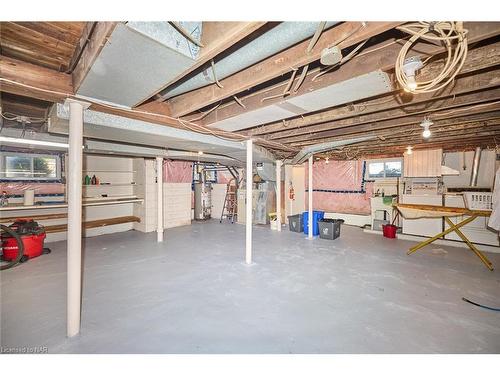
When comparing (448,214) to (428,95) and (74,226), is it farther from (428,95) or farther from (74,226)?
(74,226)

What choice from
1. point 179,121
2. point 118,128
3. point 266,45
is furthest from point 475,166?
point 118,128

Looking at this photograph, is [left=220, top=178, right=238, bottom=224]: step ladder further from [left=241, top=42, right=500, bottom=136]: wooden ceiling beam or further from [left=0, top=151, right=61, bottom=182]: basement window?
[left=241, top=42, right=500, bottom=136]: wooden ceiling beam

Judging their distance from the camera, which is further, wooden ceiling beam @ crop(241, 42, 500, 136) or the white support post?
the white support post

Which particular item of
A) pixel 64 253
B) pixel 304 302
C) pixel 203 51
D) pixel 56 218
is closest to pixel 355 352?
pixel 304 302

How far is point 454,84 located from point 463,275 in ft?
9.60

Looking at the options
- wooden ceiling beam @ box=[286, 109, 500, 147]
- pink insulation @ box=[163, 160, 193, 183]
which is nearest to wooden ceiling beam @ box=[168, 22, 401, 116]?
wooden ceiling beam @ box=[286, 109, 500, 147]

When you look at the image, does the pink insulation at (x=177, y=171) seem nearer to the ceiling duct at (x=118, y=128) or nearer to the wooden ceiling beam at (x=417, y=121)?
the ceiling duct at (x=118, y=128)

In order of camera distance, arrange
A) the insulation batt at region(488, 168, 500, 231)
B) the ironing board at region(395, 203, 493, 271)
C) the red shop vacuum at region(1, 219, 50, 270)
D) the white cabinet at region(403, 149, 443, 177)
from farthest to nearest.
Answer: the white cabinet at region(403, 149, 443, 177), the ironing board at region(395, 203, 493, 271), the red shop vacuum at region(1, 219, 50, 270), the insulation batt at region(488, 168, 500, 231)

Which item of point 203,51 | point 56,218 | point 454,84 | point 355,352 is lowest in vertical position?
point 355,352

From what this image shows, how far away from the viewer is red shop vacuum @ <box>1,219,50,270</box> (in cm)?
352

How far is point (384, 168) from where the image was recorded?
734cm

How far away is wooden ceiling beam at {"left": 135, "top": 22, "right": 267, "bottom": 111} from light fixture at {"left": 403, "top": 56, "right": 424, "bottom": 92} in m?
1.13

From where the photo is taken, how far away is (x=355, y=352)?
177cm

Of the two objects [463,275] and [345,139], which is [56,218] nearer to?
[345,139]
